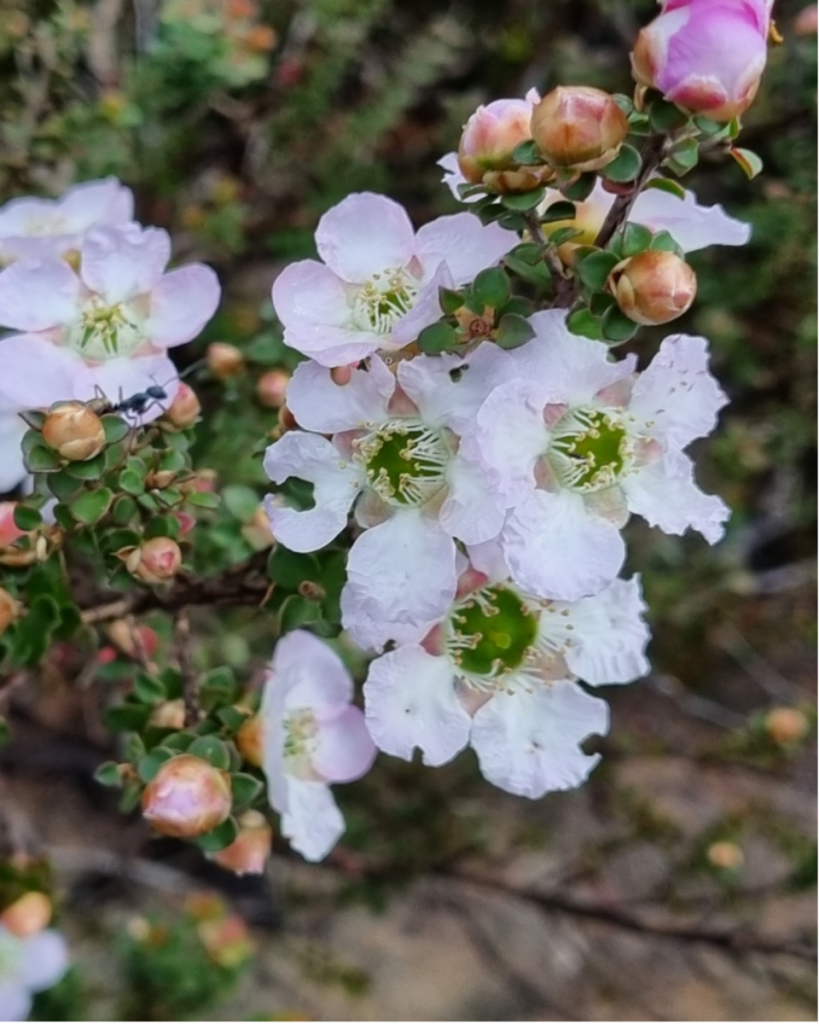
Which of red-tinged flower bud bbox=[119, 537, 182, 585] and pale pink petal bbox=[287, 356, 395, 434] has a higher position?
pale pink petal bbox=[287, 356, 395, 434]

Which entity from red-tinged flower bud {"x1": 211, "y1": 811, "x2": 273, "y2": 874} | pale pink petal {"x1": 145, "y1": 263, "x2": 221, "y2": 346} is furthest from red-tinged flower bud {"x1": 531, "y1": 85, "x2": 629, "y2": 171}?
red-tinged flower bud {"x1": 211, "y1": 811, "x2": 273, "y2": 874}

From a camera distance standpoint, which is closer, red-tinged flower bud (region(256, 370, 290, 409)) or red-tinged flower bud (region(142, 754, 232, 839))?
red-tinged flower bud (region(142, 754, 232, 839))

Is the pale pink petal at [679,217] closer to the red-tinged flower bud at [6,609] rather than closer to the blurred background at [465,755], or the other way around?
the red-tinged flower bud at [6,609]

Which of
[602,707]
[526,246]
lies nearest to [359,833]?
[602,707]

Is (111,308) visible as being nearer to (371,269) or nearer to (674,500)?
(371,269)

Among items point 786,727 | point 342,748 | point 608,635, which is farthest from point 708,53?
point 786,727

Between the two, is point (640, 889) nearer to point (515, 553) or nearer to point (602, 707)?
point (602, 707)

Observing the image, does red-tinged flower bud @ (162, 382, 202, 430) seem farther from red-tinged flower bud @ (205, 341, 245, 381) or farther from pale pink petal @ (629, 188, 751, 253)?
pale pink petal @ (629, 188, 751, 253)
